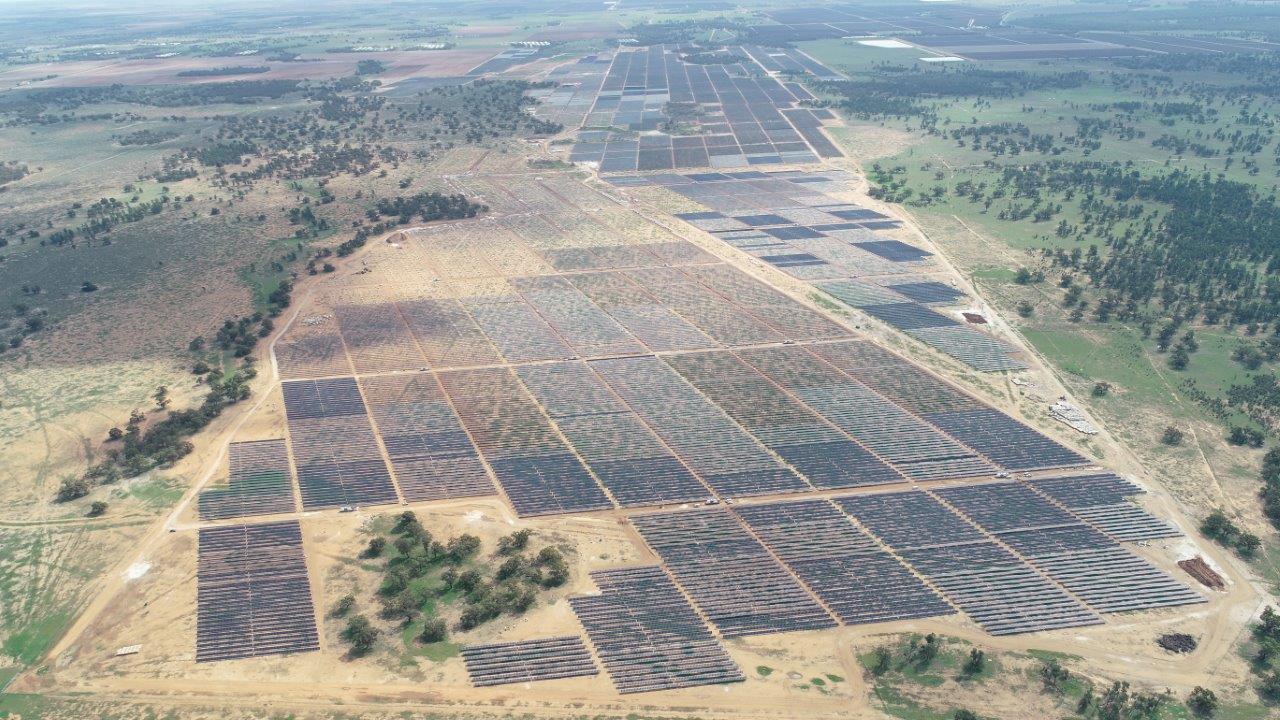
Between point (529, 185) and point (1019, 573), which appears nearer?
point (1019, 573)

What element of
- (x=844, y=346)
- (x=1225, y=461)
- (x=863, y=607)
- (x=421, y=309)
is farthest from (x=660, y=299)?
(x=1225, y=461)

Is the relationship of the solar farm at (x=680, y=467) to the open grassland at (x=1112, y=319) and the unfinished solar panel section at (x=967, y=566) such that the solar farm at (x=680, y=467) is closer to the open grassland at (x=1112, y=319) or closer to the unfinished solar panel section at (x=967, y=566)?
the unfinished solar panel section at (x=967, y=566)

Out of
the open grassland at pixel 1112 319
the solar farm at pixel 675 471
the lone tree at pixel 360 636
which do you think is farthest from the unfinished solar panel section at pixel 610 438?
the open grassland at pixel 1112 319

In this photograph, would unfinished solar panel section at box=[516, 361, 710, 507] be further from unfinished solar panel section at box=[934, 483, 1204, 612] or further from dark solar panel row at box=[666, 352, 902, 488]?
unfinished solar panel section at box=[934, 483, 1204, 612]

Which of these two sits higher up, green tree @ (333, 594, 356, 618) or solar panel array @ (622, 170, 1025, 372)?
solar panel array @ (622, 170, 1025, 372)

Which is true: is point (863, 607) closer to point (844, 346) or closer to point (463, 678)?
point (463, 678)

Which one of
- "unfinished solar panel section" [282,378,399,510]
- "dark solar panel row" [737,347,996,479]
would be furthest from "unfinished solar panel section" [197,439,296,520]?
"dark solar panel row" [737,347,996,479]
